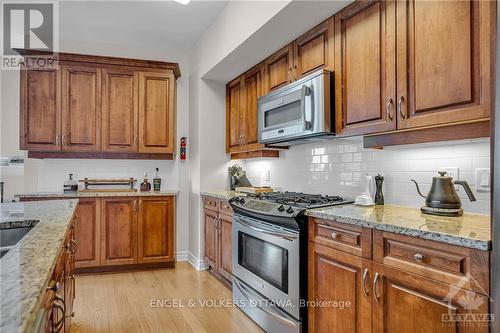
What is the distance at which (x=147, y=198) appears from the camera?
3830 mm

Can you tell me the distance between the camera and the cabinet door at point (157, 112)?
3973 mm

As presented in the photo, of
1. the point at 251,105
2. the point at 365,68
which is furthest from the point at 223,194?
the point at 365,68

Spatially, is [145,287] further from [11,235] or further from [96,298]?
[11,235]

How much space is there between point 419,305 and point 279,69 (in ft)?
7.09

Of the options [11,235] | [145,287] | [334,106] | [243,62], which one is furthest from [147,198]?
[334,106]

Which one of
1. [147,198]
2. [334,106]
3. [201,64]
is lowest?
[147,198]

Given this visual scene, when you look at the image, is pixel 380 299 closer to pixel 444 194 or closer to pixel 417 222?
pixel 417 222

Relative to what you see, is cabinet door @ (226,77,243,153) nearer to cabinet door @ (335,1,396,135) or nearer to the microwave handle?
the microwave handle

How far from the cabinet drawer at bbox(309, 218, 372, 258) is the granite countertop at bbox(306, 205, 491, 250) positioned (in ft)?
0.13

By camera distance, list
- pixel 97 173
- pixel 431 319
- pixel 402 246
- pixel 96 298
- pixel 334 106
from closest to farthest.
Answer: pixel 431 319 → pixel 402 246 → pixel 334 106 → pixel 96 298 → pixel 97 173

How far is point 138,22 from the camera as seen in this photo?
11.5 ft

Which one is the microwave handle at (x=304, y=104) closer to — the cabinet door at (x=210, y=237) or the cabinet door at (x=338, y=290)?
the cabinet door at (x=338, y=290)

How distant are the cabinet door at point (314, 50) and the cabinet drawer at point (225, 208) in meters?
1.33

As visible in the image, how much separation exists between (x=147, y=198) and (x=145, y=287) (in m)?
1.02
